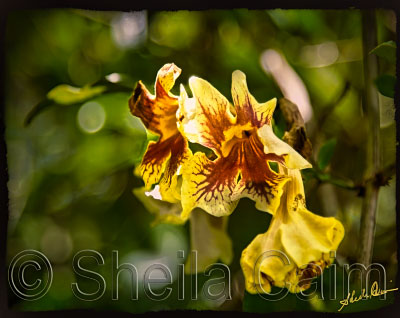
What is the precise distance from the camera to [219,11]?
107 centimetres

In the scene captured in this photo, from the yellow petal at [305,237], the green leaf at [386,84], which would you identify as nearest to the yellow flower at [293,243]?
the yellow petal at [305,237]

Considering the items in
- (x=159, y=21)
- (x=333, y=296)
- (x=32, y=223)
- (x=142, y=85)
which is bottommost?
(x=333, y=296)

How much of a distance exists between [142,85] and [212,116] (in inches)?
7.0

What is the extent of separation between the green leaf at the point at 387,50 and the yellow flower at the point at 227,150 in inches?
10.2

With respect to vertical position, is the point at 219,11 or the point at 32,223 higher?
the point at 219,11

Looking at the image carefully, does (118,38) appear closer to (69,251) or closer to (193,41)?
(193,41)

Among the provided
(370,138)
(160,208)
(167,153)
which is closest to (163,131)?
(167,153)

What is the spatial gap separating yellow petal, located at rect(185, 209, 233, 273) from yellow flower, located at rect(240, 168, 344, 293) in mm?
69

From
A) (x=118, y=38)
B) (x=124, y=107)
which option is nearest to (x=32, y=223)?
(x=124, y=107)

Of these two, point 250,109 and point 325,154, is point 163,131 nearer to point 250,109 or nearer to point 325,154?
point 250,109

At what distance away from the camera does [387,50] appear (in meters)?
1.05

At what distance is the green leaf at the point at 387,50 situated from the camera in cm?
105

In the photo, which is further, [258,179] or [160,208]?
[160,208]

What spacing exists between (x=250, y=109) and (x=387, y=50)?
0.33 meters
